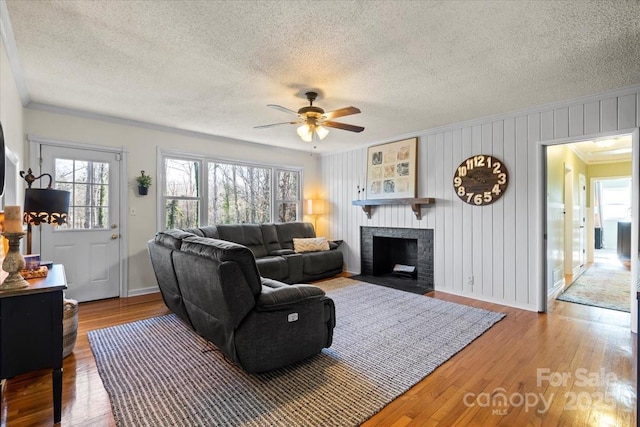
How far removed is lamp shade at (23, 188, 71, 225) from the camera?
2.44 m

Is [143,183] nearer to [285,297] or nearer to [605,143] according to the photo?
[285,297]

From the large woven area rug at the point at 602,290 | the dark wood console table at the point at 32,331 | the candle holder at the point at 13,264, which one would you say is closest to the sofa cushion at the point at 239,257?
the dark wood console table at the point at 32,331

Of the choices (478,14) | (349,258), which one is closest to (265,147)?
(349,258)

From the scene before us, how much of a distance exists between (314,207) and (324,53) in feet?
13.9

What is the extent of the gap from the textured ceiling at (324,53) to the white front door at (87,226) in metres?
0.72

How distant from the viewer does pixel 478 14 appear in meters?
2.00

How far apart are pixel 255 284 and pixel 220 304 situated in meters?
0.30

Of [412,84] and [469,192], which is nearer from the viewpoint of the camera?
[412,84]

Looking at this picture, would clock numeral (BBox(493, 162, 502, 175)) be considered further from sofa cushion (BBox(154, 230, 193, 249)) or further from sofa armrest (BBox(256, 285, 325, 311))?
sofa cushion (BBox(154, 230, 193, 249))

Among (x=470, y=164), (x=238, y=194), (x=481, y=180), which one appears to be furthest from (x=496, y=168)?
(x=238, y=194)

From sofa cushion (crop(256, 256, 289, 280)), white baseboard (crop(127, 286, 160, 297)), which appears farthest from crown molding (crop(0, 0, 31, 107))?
sofa cushion (crop(256, 256, 289, 280))

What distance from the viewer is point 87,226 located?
417 centimetres

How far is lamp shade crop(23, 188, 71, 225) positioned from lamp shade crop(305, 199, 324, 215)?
4411mm

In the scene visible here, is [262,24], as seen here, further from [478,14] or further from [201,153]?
[201,153]
